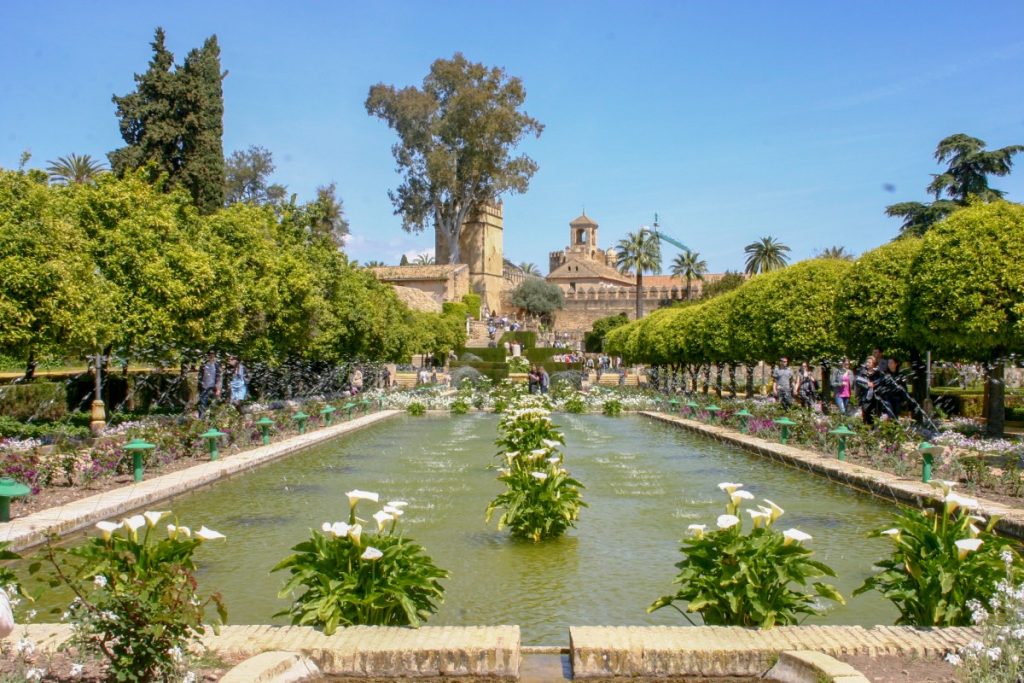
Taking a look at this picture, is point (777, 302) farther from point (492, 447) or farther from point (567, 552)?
point (567, 552)

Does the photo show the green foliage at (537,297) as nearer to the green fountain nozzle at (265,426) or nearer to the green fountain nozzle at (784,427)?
the green fountain nozzle at (784,427)

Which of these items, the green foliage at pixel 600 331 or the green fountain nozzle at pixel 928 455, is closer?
the green fountain nozzle at pixel 928 455

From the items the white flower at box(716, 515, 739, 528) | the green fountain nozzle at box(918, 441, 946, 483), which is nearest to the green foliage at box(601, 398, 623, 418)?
the green fountain nozzle at box(918, 441, 946, 483)

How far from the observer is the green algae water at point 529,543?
541cm

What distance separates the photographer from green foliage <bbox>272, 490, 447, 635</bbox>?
4133 millimetres

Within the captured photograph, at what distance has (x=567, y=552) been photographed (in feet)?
22.5

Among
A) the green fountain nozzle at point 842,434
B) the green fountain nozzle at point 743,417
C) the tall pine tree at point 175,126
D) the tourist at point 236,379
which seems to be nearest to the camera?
the green fountain nozzle at point 842,434

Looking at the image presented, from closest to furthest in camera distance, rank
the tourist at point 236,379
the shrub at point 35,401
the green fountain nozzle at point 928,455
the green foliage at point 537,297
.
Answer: the green fountain nozzle at point 928,455
the shrub at point 35,401
the tourist at point 236,379
the green foliage at point 537,297

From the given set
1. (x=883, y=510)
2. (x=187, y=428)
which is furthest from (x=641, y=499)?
(x=187, y=428)

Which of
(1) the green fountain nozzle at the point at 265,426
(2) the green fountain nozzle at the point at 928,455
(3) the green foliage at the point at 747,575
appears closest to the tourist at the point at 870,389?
(2) the green fountain nozzle at the point at 928,455

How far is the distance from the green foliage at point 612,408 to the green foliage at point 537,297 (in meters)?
53.0

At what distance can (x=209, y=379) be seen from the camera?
18.3m

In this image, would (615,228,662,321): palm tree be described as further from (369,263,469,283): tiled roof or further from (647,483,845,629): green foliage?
(647,483,845,629): green foliage

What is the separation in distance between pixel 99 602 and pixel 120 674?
273mm
